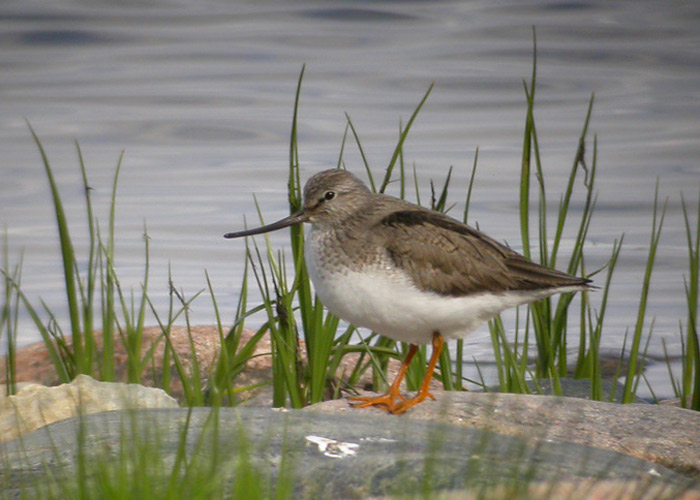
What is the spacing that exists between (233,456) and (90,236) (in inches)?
80.9

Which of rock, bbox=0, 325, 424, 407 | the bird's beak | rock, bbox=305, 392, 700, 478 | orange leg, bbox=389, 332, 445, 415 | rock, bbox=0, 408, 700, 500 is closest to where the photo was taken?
rock, bbox=0, 408, 700, 500

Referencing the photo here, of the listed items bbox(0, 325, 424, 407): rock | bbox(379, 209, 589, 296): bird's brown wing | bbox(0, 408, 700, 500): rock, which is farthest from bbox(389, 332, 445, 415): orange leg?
bbox(0, 325, 424, 407): rock

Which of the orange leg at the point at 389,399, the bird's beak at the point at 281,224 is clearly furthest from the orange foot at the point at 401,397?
the bird's beak at the point at 281,224

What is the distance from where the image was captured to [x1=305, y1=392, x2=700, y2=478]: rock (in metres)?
4.07

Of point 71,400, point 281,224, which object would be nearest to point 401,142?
point 281,224

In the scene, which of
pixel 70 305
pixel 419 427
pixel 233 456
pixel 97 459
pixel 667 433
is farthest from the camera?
pixel 70 305

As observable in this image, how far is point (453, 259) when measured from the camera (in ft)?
14.9

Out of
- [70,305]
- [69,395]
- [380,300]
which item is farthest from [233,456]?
[70,305]

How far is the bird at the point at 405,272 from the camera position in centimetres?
431

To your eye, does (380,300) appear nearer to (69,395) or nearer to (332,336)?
(332,336)

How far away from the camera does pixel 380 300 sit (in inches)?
167

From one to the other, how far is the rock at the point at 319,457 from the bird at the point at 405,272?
1.96 ft

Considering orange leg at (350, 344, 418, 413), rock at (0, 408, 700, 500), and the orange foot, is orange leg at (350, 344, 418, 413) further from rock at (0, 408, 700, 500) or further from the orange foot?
rock at (0, 408, 700, 500)

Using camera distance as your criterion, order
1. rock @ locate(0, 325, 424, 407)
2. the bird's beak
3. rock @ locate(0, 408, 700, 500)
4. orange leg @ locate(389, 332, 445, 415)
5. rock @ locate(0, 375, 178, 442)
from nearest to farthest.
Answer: rock @ locate(0, 408, 700, 500), rock @ locate(0, 375, 178, 442), orange leg @ locate(389, 332, 445, 415), the bird's beak, rock @ locate(0, 325, 424, 407)
